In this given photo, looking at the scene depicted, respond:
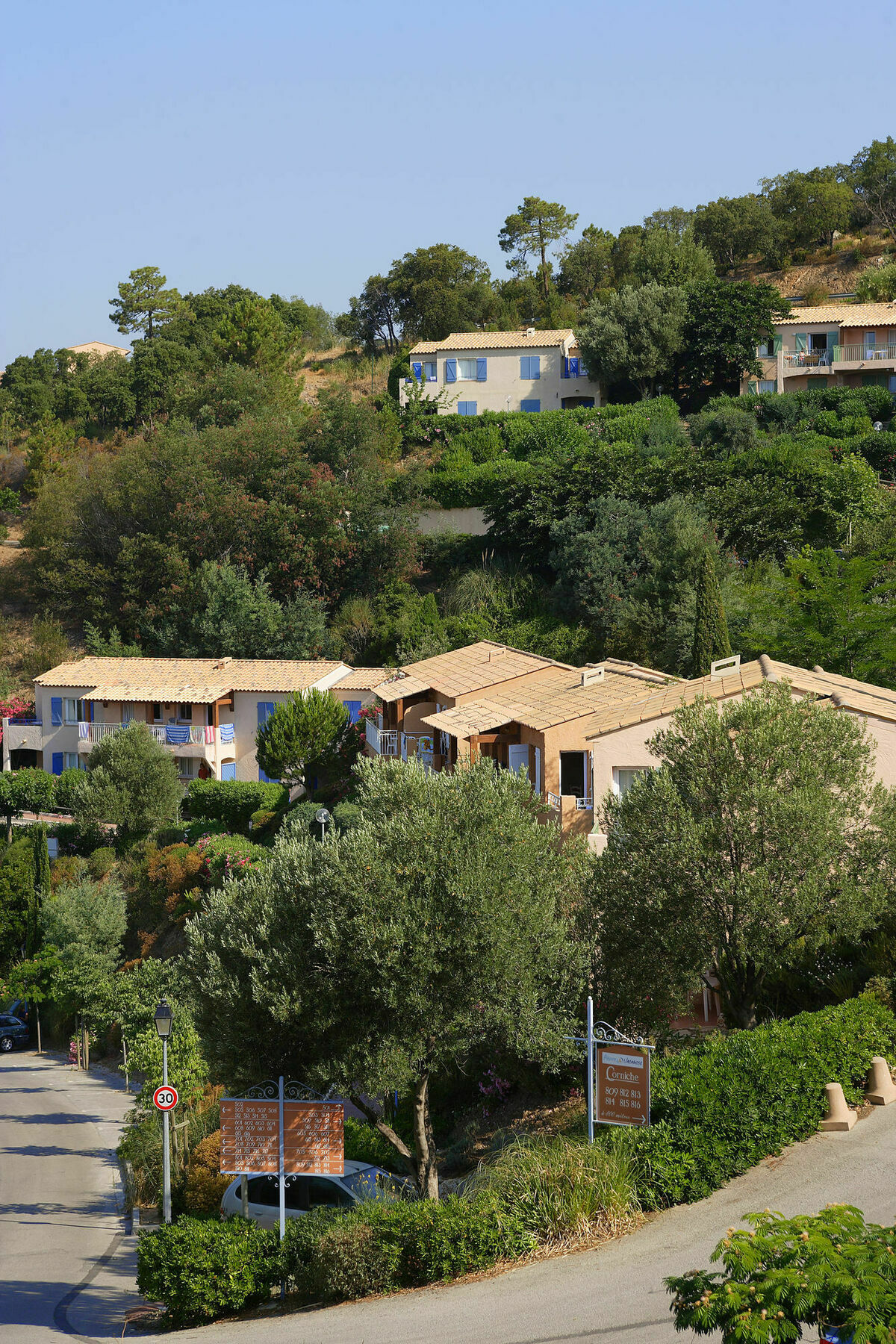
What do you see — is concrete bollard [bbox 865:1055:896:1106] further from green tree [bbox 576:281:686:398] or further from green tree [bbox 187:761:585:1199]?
green tree [bbox 576:281:686:398]

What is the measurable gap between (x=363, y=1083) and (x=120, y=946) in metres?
26.3

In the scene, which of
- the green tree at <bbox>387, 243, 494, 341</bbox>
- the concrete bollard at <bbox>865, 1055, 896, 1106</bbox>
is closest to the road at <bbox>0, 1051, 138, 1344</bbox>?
the concrete bollard at <bbox>865, 1055, 896, 1106</bbox>

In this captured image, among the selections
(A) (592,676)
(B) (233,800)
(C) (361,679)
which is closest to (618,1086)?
(A) (592,676)

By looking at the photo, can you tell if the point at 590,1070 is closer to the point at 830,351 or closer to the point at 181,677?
the point at 181,677

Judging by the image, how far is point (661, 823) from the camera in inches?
707

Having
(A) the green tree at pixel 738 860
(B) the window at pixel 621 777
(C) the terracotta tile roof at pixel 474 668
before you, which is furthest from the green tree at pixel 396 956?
(C) the terracotta tile roof at pixel 474 668

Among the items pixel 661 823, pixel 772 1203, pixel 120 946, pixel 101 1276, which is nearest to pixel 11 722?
pixel 120 946

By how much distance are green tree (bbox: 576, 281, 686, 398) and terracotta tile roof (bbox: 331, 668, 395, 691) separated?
24.0 metres

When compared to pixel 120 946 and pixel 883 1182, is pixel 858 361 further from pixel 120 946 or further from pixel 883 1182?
pixel 883 1182

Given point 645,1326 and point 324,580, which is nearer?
point 645,1326

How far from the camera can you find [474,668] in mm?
38438

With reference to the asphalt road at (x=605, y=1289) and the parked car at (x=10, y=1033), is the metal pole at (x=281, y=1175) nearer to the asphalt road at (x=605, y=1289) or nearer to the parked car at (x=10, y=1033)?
the asphalt road at (x=605, y=1289)

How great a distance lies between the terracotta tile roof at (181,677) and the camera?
4812cm

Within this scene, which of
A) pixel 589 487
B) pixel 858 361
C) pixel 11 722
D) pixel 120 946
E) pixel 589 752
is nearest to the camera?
pixel 589 752
